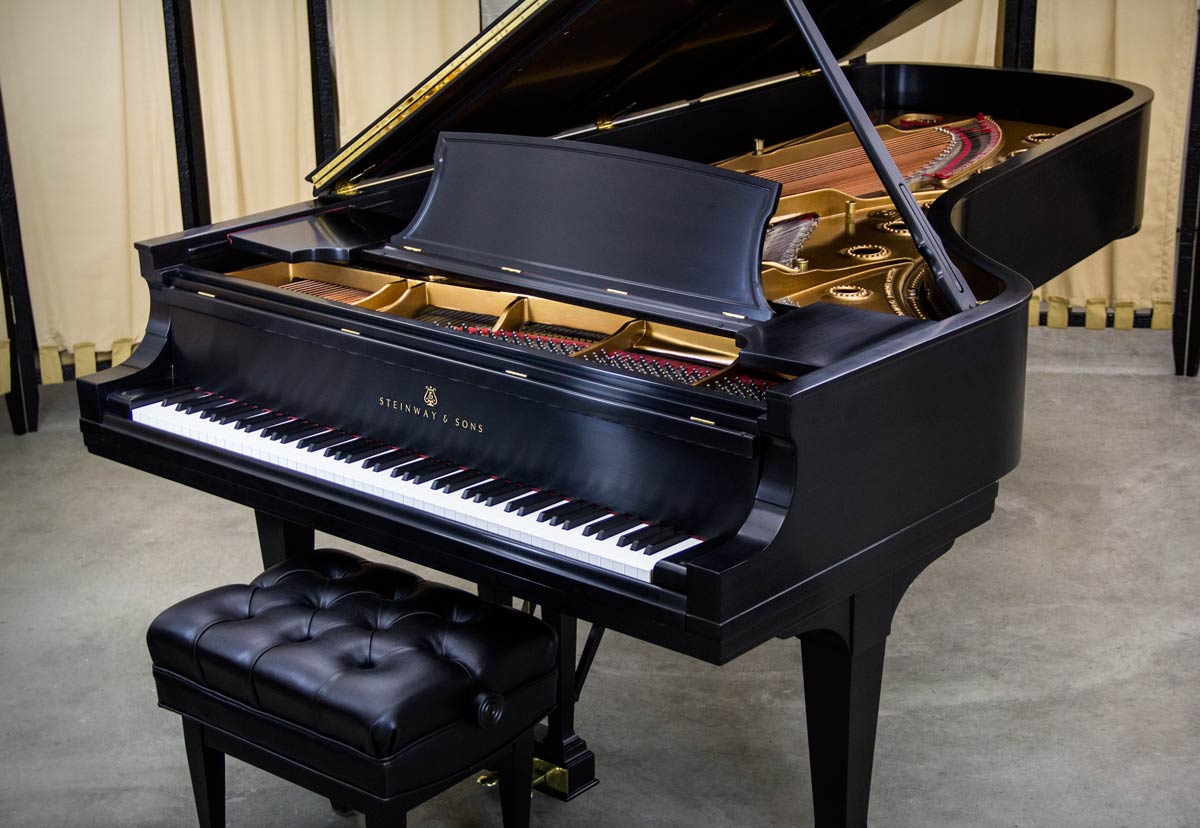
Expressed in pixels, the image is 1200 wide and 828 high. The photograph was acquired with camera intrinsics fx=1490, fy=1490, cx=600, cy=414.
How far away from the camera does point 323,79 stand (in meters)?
6.28

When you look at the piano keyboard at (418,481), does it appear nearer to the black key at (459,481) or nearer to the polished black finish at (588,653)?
the black key at (459,481)

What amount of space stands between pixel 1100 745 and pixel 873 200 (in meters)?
1.45

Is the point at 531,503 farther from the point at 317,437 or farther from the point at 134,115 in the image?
the point at 134,115

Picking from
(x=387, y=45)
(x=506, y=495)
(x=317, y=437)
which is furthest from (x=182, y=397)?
(x=387, y=45)

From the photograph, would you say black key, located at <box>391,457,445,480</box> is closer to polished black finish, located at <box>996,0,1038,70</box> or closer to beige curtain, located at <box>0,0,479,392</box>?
beige curtain, located at <box>0,0,479,392</box>

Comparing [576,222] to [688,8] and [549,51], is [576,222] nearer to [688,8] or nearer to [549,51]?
[549,51]

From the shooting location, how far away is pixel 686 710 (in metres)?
3.69

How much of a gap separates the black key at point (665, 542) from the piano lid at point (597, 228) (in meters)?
0.44

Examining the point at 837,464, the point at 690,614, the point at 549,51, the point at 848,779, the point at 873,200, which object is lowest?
the point at 848,779

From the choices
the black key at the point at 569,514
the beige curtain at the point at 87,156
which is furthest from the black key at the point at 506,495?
the beige curtain at the point at 87,156

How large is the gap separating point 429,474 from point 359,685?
46 cm

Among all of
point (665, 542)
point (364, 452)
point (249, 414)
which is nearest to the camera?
point (665, 542)

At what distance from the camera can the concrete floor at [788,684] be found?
3.31m

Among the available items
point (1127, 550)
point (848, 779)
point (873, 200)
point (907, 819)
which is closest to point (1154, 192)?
point (1127, 550)
